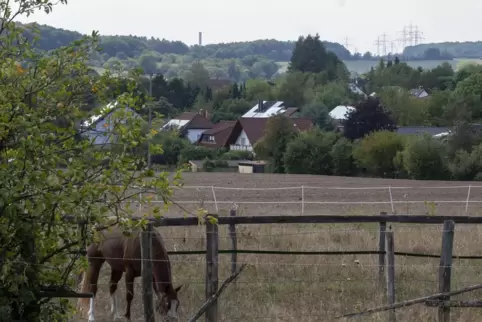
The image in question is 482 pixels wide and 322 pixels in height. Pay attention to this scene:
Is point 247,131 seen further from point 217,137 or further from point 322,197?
point 322,197

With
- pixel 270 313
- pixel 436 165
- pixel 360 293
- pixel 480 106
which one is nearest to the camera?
pixel 270 313

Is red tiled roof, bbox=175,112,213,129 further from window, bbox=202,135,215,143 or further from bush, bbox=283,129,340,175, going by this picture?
bush, bbox=283,129,340,175

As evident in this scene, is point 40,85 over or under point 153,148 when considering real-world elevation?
over

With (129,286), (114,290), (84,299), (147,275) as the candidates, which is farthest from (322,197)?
(147,275)

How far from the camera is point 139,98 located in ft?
24.1

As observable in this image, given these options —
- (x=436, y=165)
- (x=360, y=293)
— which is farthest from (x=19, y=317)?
(x=436, y=165)

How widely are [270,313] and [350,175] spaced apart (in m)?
48.7

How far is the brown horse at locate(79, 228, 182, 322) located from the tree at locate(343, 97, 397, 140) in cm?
5744

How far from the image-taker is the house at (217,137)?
90.4m

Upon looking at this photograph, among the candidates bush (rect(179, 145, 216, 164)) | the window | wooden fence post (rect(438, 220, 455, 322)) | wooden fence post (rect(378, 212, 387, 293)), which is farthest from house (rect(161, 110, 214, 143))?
wooden fence post (rect(438, 220, 455, 322))

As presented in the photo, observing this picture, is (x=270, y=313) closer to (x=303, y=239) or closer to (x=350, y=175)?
(x=303, y=239)

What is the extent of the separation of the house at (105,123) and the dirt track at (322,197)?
15.5m

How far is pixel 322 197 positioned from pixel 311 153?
916 inches

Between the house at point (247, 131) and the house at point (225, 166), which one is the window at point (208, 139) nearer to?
the house at point (247, 131)
